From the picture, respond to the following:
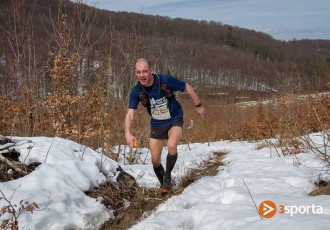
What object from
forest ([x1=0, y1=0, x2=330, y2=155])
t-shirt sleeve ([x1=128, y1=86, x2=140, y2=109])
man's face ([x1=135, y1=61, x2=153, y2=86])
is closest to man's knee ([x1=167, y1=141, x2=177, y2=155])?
t-shirt sleeve ([x1=128, y1=86, x2=140, y2=109])

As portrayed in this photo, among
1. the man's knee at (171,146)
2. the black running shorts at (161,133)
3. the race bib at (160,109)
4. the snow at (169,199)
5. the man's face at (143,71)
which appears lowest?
the snow at (169,199)

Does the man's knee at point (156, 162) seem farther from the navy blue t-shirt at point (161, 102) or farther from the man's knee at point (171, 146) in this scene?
the navy blue t-shirt at point (161, 102)

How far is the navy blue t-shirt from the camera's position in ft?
16.8

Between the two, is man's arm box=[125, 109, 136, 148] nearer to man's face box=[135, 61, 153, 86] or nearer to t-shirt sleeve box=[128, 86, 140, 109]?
t-shirt sleeve box=[128, 86, 140, 109]

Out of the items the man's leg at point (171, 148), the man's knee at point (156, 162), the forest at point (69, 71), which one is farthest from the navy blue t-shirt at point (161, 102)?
the forest at point (69, 71)

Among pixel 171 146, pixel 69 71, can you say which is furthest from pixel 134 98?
pixel 69 71

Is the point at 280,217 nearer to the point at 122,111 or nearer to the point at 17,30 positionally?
the point at 122,111

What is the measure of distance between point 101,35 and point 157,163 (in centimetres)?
378

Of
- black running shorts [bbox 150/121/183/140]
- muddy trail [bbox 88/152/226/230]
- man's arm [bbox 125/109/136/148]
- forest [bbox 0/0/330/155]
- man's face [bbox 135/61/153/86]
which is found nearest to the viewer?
muddy trail [bbox 88/152/226/230]

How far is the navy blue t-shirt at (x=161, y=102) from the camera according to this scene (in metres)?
5.12

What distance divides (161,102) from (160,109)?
111mm

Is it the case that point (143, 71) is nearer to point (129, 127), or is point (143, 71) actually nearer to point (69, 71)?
point (129, 127)

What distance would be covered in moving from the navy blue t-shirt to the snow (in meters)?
0.99

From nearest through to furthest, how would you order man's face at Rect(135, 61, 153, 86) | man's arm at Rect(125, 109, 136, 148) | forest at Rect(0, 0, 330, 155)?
1. man's arm at Rect(125, 109, 136, 148)
2. man's face at Rect(135, 61, 153, 86)
3. forest at Rect(0, 0, 330, 155)
